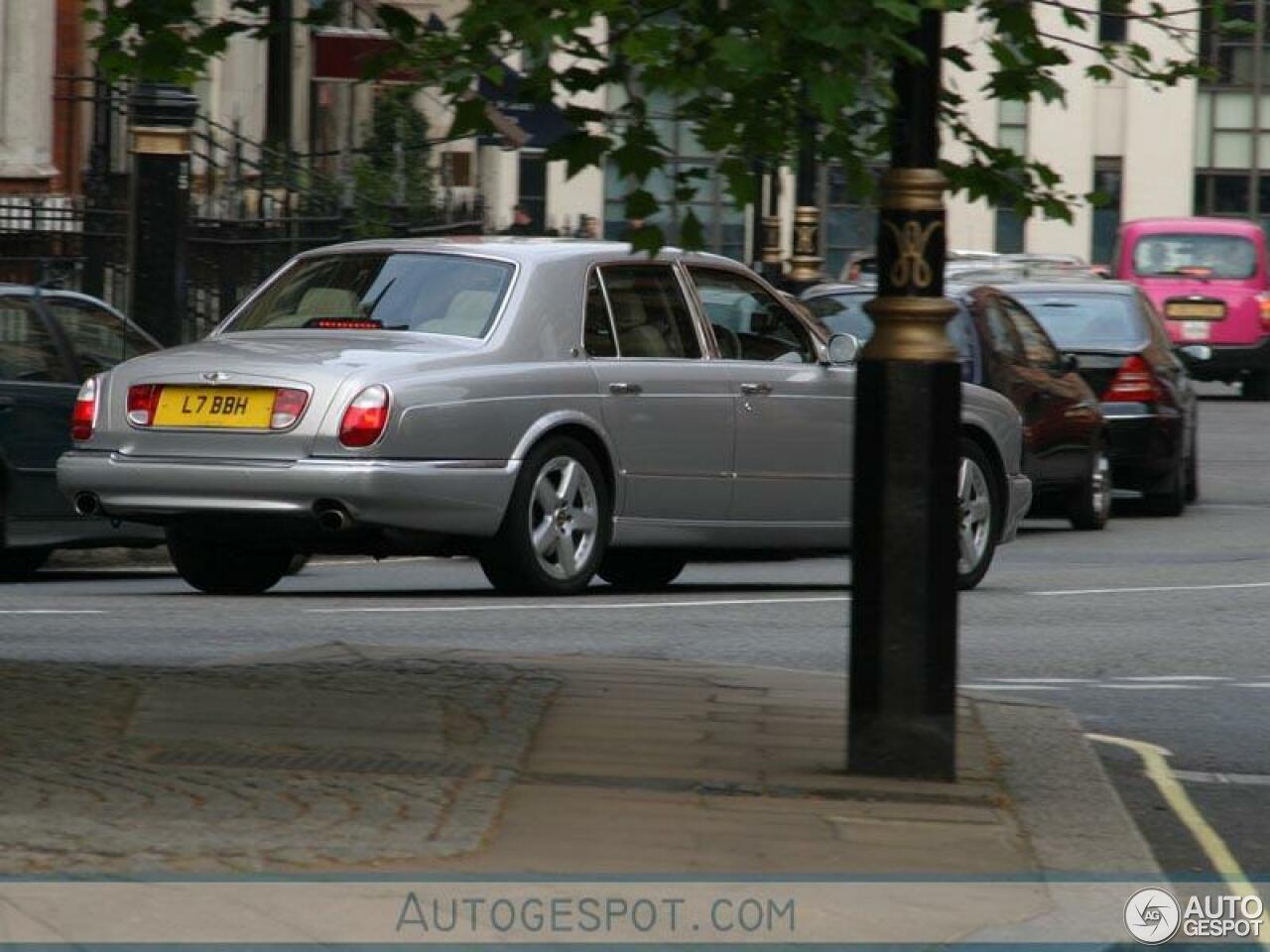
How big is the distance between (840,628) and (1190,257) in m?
23.0

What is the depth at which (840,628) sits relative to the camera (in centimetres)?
1163

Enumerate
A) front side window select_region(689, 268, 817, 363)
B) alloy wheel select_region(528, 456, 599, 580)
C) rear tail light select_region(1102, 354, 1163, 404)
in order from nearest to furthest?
alloy wheel select_region(528, 456, 599, 580), front side window select_region(689, 268, 817, 363), rear tail light select_region(1102, 354, 1163, 404)

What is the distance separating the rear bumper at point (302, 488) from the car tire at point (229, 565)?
1177 mm

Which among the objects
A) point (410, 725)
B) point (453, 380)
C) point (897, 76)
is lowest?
point (410, 725)

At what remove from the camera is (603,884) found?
5.77 metres

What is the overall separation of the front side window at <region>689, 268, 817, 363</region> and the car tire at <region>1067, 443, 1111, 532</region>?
4.71m

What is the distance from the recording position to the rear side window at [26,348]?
13711 mm

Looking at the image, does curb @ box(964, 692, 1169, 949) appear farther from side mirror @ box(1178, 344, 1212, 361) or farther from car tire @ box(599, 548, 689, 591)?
side mirror @ box(1178, 344, 1212, 361)

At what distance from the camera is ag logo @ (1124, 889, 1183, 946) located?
5703mm

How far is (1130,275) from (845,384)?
2072cm

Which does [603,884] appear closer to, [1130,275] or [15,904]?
[15,904]

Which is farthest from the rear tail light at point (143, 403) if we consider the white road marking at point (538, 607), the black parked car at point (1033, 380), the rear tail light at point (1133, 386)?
the rear tail light at point (1133, 386)

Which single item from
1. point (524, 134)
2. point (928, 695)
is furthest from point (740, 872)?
point (524, 134)

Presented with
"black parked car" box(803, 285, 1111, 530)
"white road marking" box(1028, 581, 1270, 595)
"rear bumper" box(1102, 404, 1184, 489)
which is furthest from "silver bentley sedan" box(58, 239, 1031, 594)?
"rear bumper" box(1102, 404, 1184, 489)
